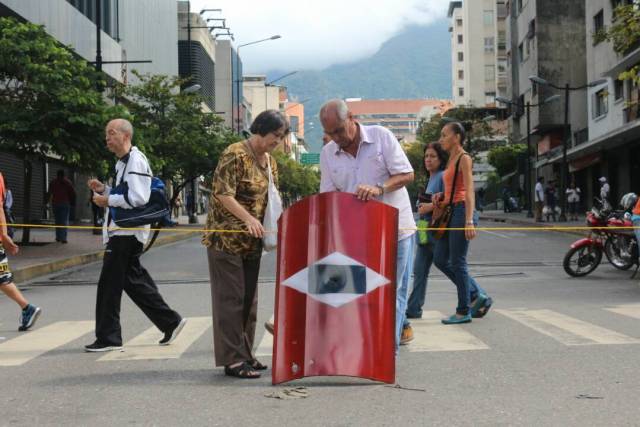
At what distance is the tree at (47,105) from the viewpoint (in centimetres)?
1888

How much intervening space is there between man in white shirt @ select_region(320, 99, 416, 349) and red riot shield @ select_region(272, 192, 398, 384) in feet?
1.48

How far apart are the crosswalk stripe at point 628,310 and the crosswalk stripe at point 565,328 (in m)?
0.60

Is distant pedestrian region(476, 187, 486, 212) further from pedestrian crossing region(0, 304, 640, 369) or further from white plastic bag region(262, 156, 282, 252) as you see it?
white plastic bag region(262, 156, 282, 252)

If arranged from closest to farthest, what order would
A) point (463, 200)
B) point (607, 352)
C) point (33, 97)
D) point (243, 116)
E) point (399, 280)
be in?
point (399, 280), point (607, 352), point (463, 200), point (33, 97), point (243, 116)

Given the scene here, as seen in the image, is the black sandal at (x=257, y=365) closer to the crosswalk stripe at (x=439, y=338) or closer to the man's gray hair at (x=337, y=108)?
the crosswalk stripe at (x=439, y=338)

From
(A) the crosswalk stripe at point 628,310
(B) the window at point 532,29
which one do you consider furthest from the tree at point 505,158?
(A) the crosswalk stripe at point 628,310

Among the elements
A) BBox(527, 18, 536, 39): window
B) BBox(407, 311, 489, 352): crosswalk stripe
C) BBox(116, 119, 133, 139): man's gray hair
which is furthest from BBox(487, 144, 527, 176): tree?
BBox(116, 119, 133, 139): man's gray hair

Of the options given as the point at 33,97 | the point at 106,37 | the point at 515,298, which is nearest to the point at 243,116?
the point at 106,37

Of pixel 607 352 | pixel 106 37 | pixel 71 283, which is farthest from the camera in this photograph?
pixel 106 37

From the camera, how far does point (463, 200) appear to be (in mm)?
8281

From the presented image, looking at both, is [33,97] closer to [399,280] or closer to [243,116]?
[399,280]

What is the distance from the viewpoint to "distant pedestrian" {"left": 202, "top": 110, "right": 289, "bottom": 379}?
5922mm

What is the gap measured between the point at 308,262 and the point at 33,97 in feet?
51.2

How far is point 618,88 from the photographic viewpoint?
39219 mm
